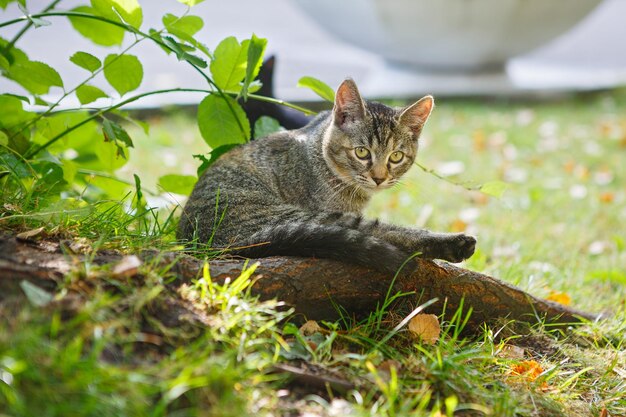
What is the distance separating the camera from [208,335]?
1756 millimetres

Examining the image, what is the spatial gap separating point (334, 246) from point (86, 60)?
1.17m

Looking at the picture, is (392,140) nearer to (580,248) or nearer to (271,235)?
(271,235)

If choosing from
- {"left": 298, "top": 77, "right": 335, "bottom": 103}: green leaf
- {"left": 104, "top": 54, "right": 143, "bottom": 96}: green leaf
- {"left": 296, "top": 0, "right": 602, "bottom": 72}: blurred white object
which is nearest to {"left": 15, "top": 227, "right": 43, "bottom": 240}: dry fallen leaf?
{"left": 104, "top": 54, "right": 143, "bottom": 96}: green leaf

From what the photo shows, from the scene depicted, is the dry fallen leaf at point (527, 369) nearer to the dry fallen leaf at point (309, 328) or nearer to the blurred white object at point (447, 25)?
the dry fallen leaf at point (309, 328)

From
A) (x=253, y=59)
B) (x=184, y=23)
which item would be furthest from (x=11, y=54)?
(x=253, y=59)

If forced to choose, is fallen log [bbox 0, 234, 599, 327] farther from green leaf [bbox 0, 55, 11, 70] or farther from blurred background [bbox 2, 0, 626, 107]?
blurred background [bbox 2, 0, 626, 107]

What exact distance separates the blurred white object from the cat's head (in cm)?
400

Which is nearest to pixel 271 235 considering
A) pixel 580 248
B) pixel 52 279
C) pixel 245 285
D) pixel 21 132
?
pixel 245 285

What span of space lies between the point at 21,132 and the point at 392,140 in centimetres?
154

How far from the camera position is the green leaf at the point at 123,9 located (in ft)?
7.91

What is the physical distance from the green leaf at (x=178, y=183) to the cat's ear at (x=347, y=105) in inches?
27.4

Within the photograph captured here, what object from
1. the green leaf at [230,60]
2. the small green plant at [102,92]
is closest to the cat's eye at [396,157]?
the small green plant at [102,92]

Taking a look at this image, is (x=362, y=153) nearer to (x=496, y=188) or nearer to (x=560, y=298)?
(x=496, y=188)

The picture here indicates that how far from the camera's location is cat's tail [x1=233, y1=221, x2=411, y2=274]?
2.22m
